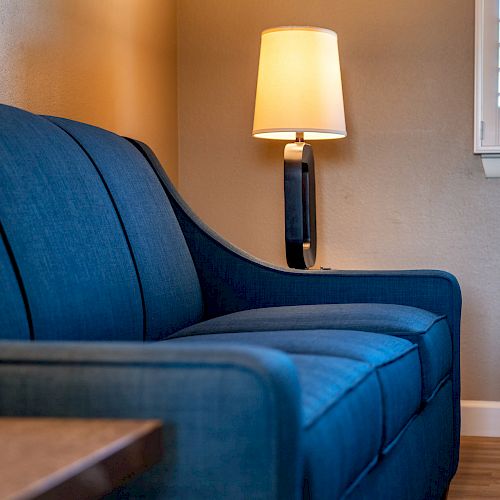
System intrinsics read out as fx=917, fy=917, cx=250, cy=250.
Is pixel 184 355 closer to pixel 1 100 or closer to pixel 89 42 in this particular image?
pixel 1 100

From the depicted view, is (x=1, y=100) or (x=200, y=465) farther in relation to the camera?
(x=1, y=100)

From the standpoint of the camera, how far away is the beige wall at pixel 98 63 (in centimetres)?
239

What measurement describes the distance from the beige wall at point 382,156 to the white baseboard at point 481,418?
1.8 inches

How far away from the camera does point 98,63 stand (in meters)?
2.87

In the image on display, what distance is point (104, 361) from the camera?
99 cm

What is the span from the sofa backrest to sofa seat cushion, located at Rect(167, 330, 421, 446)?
20 cm

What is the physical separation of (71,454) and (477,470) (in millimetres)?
2173

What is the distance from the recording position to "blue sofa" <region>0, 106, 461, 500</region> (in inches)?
38.7

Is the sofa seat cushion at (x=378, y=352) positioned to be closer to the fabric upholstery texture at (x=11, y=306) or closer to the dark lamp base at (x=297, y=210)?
the fabric upholstery texture at (x=11, y=306)

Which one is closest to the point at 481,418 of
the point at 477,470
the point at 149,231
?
the point at 477,470

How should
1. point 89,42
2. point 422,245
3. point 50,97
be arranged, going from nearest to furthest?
1. point 50,97
2. point 89,42
3. point 422,245

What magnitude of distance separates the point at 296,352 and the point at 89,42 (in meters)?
1.53

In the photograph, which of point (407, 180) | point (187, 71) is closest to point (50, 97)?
point (187, 71)

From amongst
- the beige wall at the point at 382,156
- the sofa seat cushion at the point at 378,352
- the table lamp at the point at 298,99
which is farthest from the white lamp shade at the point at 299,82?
the sofa seat cushion at the point at 378,352
